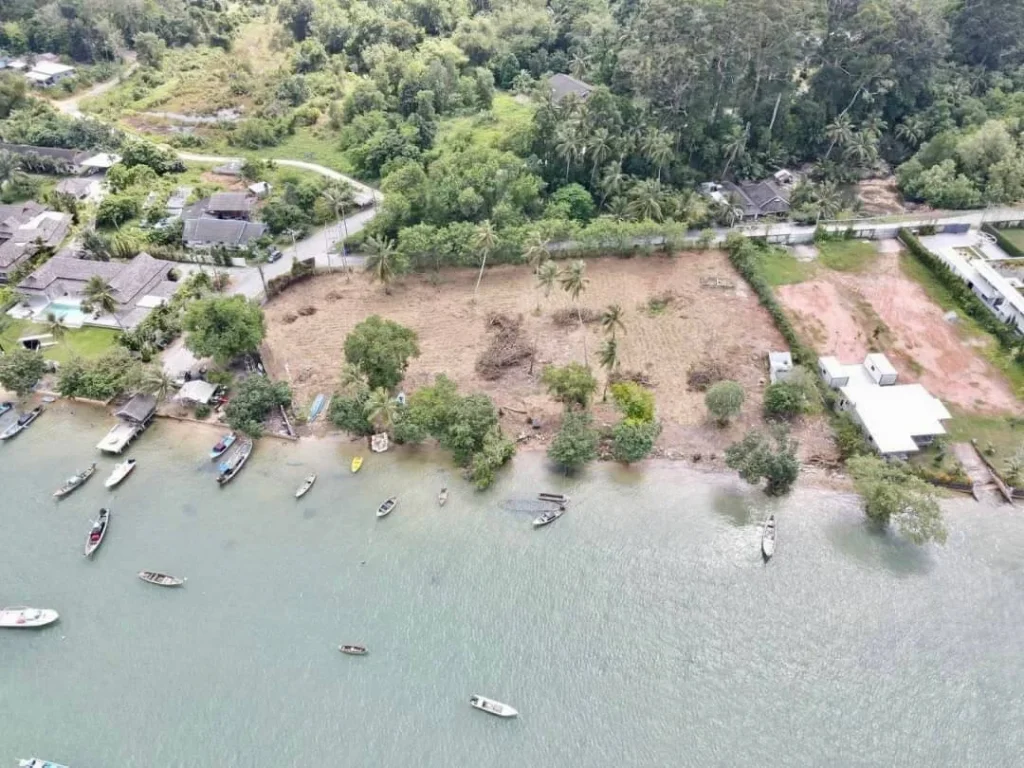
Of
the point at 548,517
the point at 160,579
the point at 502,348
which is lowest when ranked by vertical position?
the point at 160,579

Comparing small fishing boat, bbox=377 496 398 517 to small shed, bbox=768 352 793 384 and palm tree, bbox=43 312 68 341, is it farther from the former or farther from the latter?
palm tree, bbox=43 312 68 341

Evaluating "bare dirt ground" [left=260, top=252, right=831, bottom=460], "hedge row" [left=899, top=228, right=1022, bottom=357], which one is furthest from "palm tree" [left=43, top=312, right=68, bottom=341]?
"hedge row" [left=899, top=228, right=1022, bottom=357]

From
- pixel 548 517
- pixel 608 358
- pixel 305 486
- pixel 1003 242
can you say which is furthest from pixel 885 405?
pixel 305 486

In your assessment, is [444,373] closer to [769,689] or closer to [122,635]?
[122,635]

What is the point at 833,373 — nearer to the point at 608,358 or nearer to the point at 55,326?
the point at 608,358

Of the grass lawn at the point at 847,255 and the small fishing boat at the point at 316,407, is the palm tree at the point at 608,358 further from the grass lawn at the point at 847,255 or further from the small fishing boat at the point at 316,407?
the grass lawn at the point at 847,255

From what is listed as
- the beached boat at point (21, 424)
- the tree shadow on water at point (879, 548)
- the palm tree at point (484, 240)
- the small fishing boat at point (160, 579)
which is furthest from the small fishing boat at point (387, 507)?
the beached boat at point (21, 424)
